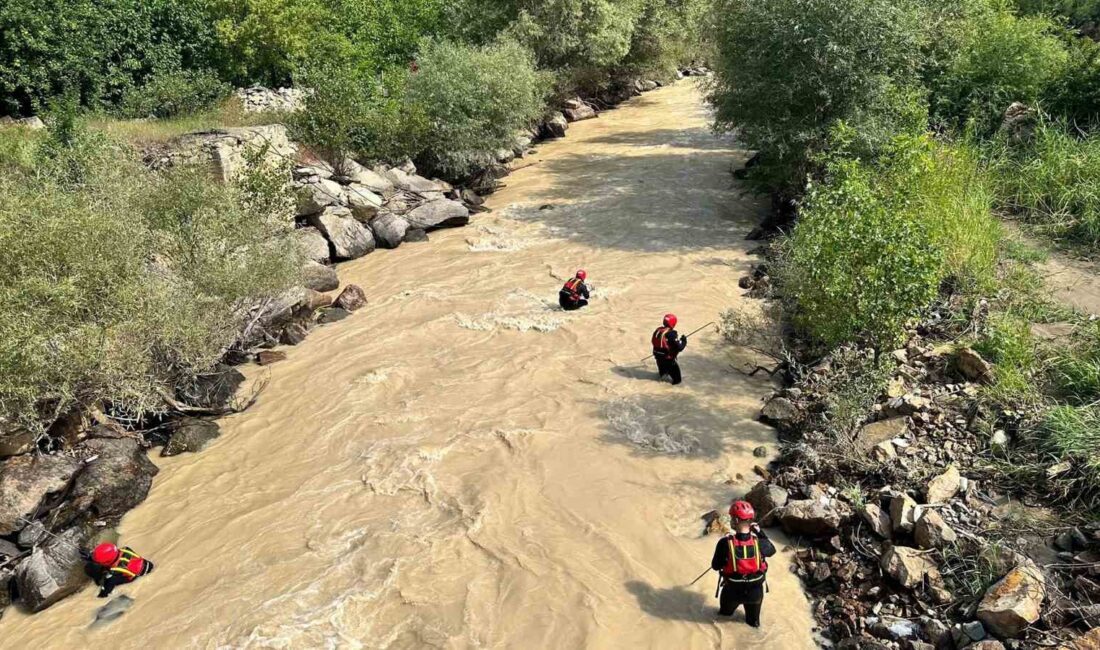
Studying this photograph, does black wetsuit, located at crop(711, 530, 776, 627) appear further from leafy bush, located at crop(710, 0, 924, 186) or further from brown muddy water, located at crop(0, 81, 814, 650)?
leafy bush, located at crop(710, 0, 924, 186)

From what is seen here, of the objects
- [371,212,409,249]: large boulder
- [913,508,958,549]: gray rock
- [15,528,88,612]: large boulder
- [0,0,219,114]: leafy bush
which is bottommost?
[15,528,88,612]: large boulder

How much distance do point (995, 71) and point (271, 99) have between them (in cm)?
2078

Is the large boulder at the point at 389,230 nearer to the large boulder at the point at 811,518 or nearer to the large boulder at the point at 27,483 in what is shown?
the large boulder at the point at 27,483

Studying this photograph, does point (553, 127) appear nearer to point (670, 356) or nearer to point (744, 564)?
point (670, 356)

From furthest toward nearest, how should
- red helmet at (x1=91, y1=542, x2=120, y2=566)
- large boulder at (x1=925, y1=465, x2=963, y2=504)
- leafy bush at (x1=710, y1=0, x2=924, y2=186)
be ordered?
leafy bush at (x1=710, y1=0, x2=924, y2=186) < red helmet at (x1=91, y1=542, x2=120, y2=566) < large boulder at (x1=925, y1=465, x2=963, y2=504)

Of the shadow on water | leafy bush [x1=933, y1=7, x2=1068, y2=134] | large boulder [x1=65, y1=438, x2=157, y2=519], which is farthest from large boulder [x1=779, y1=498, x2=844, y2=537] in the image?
leafy bush [x1=933, y1=7, x2=1068, y2=134]

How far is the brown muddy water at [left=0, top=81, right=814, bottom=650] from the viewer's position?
739 centimetres

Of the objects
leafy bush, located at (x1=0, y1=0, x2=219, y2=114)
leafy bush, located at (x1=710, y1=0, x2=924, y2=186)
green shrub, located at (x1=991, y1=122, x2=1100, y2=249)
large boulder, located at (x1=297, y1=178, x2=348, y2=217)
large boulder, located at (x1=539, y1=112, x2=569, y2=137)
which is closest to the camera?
green shrub, located at (x1=991, y1=122, x2=1100, y2=249)

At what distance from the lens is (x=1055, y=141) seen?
1527 cm

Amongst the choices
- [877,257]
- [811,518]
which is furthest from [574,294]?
[811,518]

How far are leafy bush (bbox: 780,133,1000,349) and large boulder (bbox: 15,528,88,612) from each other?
9970mm

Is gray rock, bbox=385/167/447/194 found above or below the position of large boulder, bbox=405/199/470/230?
above

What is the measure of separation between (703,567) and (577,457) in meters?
2.53

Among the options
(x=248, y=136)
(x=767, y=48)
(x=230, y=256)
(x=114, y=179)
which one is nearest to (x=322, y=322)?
(x=230, y=256)
